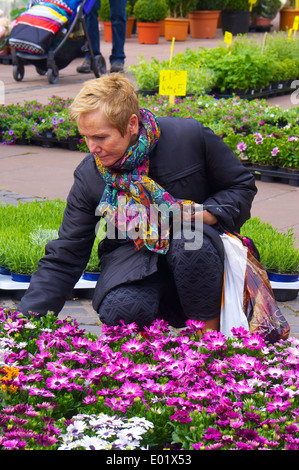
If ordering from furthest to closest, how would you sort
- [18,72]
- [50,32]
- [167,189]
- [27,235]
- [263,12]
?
[263,12] → [18,72] → [50,32] → [27,235] → [167,189]

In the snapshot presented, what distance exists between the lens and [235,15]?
58.6ft

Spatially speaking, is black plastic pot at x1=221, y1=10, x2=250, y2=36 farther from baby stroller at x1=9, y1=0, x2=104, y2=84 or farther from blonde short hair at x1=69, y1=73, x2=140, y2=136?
blonde short hair at x1=69, y1=73, x2=140, y2=136

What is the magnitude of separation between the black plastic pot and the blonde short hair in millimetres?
15683

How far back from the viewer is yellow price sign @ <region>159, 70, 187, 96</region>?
6949 mm

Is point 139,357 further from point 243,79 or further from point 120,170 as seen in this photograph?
point 243,79

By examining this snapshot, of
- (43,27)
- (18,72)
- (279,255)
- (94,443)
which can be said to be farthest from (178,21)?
(94,443)

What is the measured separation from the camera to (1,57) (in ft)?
44.1

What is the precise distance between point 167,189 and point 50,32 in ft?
24.7

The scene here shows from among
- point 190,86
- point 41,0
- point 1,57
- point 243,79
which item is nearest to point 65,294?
point 190,86

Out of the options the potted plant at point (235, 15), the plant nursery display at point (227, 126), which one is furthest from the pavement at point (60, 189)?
the potted plant at point (235, 15)

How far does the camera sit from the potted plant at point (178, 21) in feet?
54.0

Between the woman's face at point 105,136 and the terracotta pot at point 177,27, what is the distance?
1410 centimetres

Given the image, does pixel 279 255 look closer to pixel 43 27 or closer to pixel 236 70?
pixel 236 70

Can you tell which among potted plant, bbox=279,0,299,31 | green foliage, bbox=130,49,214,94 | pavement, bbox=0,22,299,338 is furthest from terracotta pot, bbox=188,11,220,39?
pavement, bbox=0,22,299,338
